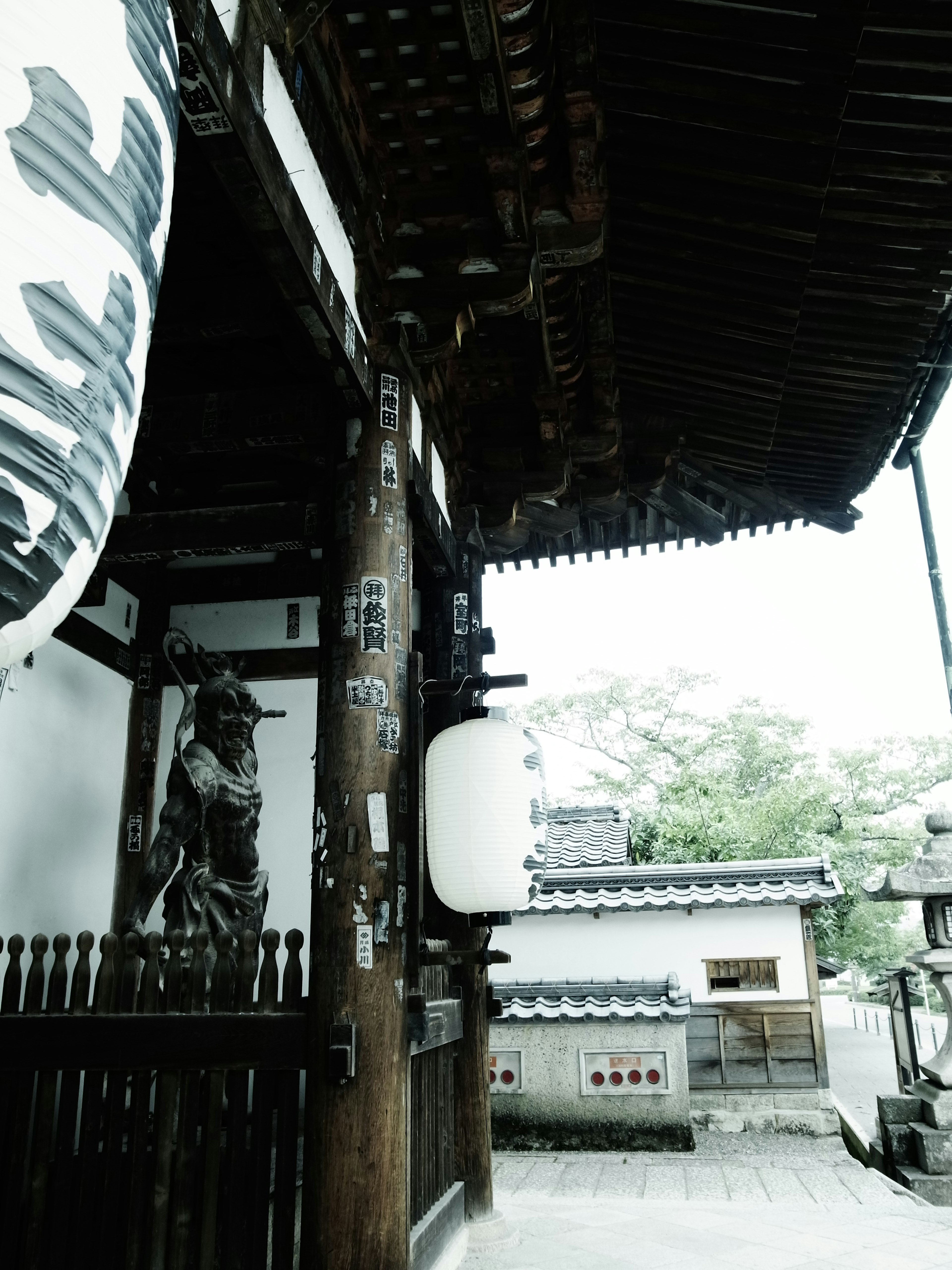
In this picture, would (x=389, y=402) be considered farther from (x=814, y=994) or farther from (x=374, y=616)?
(x=814, y=994)

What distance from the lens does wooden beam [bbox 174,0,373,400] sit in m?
2.74

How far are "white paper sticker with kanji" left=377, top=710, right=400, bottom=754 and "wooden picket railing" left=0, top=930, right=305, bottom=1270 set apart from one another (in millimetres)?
839

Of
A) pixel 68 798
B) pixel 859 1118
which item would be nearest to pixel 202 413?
pixel 68 798

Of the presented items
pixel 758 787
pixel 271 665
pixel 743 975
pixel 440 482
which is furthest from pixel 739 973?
pixel 758 787

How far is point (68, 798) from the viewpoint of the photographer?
5.77 meters

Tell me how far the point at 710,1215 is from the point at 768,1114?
4.41m

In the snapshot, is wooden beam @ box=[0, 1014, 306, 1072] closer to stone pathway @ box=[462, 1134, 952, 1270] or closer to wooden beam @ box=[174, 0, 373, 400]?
stone pathway @ box=[462, 1134, 952, 1270]

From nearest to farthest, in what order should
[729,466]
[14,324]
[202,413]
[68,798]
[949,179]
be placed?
1. [14,324]
2. [949,179]
3. [202,413]
4. [68,798]
5. [729,466]

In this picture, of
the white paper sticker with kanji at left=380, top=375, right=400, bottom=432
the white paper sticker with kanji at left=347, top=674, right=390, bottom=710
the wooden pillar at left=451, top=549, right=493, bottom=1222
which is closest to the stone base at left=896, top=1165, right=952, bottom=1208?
the wooden pillar at left=451, top=549, right=493, bottom=1222

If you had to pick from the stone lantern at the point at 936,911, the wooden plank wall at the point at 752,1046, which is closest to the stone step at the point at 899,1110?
the stone lantern at the point at 936,911

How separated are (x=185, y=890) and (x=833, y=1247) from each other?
4.07 meters

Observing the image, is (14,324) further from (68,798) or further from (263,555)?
(263,555)

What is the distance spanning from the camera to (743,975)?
36.3 feet

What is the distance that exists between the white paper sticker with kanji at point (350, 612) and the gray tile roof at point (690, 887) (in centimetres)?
688
